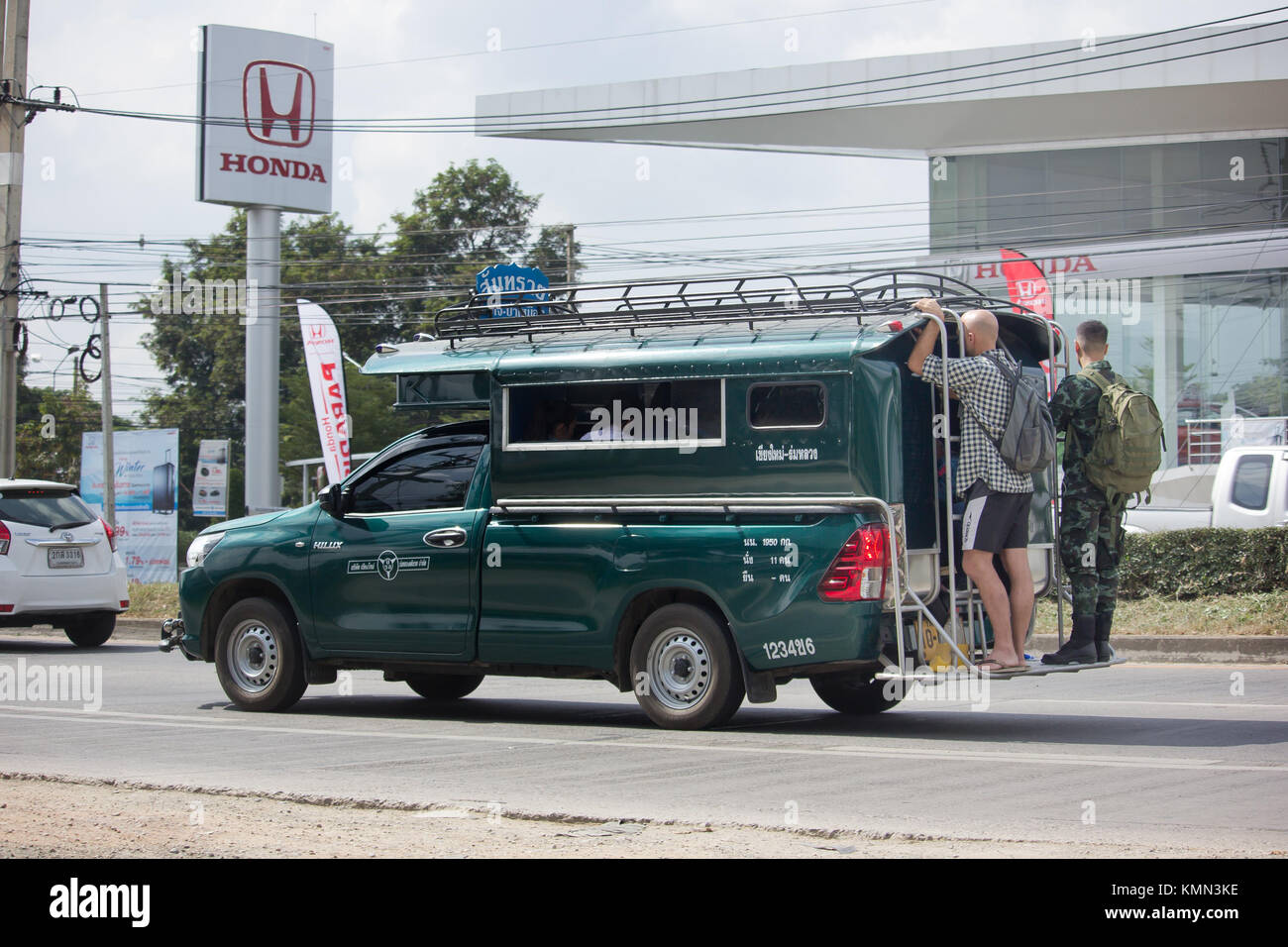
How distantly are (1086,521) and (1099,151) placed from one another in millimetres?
29552

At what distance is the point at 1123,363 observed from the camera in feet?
116

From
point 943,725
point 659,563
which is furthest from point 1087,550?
point 659,563

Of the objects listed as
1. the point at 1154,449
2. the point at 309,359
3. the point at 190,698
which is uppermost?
the point at 309,359

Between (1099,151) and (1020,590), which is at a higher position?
(1099,151)

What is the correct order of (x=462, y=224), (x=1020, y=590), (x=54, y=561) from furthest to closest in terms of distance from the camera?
(x=462, y=224)
(x=54, y=561)
(x=1020, y=590)

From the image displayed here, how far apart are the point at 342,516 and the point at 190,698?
8.59 feet

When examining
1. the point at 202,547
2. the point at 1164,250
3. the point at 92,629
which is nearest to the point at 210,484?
the point at 92,629

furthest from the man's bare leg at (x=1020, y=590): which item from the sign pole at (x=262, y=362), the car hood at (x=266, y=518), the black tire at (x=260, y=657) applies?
the sign pole at (x=262, y=362)

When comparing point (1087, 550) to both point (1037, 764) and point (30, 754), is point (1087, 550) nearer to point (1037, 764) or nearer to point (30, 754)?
point (1037, 764)

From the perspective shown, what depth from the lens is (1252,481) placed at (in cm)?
1970

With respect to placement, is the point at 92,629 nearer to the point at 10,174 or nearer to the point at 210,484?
the point at 10,174

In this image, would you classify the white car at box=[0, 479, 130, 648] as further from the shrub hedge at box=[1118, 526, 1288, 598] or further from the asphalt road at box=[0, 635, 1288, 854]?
the shrub hedge at box=[1118, 526, 1288, 598]

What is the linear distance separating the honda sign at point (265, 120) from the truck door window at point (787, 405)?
91.3 feet

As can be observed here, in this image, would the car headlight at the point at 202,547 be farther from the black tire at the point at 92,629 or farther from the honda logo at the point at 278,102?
the honda logo at the point at 278,102
